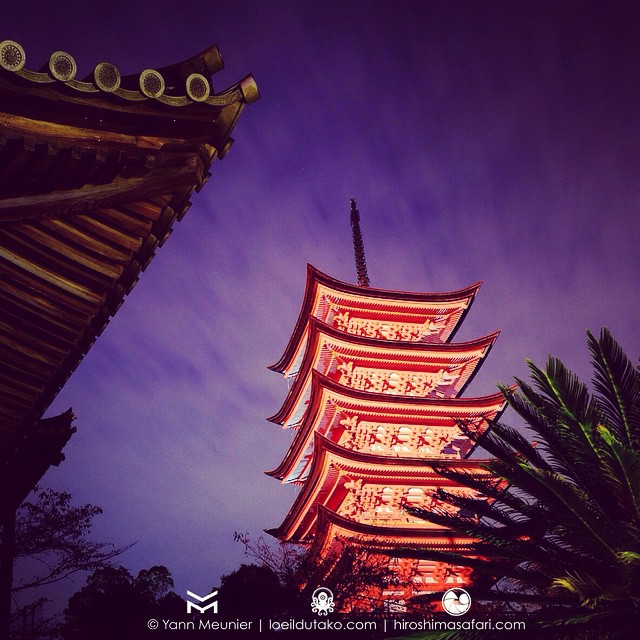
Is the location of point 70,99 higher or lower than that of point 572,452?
higher

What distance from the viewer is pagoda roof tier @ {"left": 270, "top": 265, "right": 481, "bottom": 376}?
78.0 ft

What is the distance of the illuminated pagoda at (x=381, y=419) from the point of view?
18.4 m

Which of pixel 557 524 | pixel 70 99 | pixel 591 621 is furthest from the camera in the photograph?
pixel 557 524

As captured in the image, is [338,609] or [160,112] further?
[338,609]

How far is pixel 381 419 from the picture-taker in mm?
21438

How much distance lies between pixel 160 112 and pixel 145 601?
62.9 feet

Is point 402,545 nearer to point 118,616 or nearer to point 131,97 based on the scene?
point 118,616

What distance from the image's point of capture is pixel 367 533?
1788 centimetres

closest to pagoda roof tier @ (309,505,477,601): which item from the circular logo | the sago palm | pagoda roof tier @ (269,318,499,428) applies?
the circular logo

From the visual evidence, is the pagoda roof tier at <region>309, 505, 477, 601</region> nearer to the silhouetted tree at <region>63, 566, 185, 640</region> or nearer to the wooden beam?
the silhouetted tree at <region>63, 566, 185, 640</region>

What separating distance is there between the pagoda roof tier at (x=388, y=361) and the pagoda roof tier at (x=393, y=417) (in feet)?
3.59

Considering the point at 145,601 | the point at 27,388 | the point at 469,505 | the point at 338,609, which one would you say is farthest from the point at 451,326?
the point at 27,388

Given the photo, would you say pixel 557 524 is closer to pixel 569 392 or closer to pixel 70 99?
pixel 569 392

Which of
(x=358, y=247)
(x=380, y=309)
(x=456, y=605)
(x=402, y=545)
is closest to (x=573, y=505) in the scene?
(x=456, y=605)
